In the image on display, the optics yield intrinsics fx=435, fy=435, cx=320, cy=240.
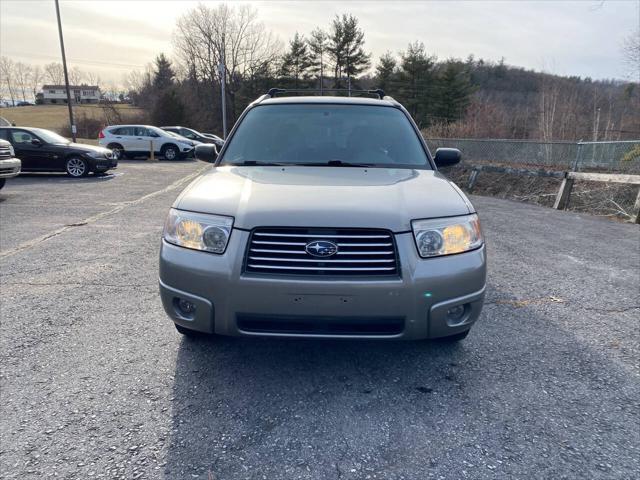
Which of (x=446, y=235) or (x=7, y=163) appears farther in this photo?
(x=7, y=163)

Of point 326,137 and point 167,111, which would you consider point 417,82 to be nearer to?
point 167,111

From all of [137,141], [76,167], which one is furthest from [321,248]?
[137,141]

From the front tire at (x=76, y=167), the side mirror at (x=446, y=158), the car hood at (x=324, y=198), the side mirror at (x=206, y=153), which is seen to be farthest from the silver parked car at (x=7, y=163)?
Result: the side mirror at (x=446, y=158)

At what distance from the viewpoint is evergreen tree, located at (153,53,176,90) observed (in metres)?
61.2

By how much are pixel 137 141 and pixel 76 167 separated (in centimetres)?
863

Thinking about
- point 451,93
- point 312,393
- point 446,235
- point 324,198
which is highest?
point 451,93

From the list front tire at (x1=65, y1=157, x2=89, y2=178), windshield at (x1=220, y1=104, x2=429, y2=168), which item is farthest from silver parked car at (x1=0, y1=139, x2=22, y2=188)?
windshield at (x1=220, y1=104, x2=429, y2=168)

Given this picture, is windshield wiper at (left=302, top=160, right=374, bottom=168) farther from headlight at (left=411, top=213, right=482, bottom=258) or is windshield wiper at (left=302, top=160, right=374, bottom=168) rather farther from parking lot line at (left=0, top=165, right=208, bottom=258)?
parking lot line at (left=0, top=165, right=208, bottom=258)

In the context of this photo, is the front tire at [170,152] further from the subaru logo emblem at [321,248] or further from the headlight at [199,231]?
the subaru logo emblem at [321,248]

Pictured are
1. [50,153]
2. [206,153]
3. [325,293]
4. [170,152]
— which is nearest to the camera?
[325,293]

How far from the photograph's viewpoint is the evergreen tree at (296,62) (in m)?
50.7

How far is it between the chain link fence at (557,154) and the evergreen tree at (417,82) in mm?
28809

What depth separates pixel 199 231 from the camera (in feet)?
8.11

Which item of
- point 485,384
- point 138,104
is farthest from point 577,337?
point 138,104
